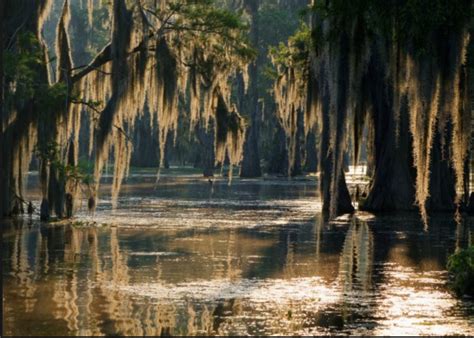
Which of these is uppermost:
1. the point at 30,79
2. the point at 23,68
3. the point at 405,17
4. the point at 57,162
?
the point at 23,68

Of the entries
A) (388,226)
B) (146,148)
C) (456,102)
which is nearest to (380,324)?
(456,102)

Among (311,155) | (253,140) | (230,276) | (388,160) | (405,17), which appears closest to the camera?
(405,17)

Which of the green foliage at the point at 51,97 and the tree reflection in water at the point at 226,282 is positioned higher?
the green foliage at the point at 51,97

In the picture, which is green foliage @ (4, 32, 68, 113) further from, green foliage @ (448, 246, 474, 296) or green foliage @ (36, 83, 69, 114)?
green foliage @ (448, 246, 474, 296)

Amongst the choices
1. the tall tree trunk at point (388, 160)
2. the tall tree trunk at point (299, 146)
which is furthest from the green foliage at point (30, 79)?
the tall tree trunk at point (299, 146)

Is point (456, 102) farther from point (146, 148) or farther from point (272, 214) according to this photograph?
point (146, 148)

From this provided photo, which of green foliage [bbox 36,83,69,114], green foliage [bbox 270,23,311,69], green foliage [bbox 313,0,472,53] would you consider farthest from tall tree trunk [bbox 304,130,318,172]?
green foliage [bbox 313,0,472,53]

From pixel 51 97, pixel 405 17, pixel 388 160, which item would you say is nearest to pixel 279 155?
pixel 388 160

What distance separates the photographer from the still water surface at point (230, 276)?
529 inches

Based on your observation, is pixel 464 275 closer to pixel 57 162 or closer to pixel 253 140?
pixel 57 162

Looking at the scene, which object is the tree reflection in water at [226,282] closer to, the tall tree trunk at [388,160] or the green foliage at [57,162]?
the green foliage at [57,162]

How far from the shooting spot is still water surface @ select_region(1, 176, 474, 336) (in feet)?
44.1

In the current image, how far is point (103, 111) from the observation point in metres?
31.3

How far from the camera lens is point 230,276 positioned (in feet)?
61.0
